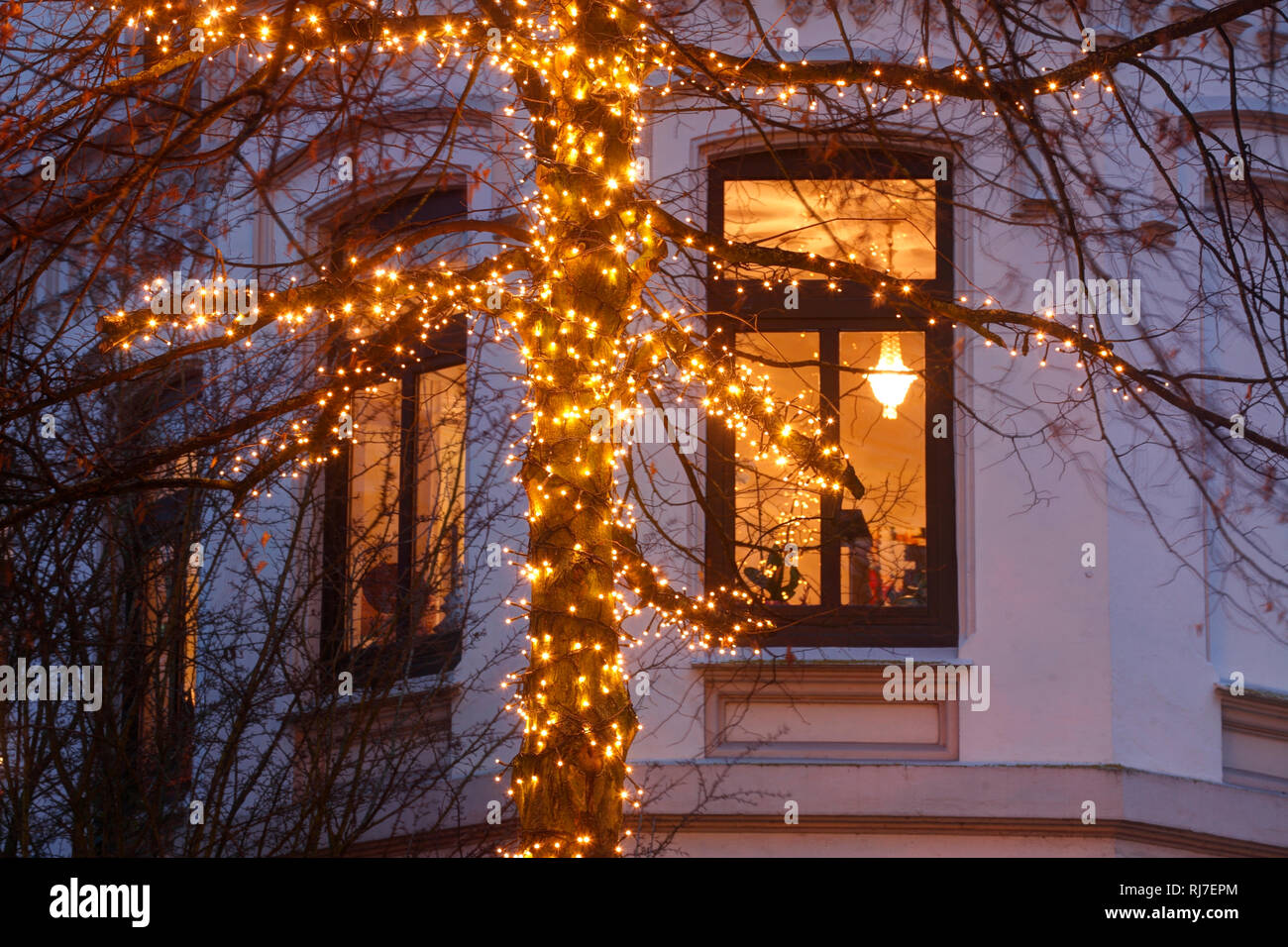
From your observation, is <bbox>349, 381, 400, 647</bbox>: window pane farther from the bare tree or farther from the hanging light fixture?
the hanging light fixture

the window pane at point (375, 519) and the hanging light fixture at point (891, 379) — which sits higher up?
the hanging light fixture at point (891, 379)

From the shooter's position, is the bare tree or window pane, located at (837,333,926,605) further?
window pane, located at (837,333,926,605)

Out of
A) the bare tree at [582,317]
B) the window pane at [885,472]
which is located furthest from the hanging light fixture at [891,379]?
the bare tree at [582,317]

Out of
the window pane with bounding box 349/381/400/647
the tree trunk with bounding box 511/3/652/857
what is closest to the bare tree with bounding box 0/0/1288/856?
the tree trunk with bounding box 511/3/652/857

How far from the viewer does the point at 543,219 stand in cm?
602

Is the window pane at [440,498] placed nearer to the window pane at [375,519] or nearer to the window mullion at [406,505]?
the window mullion at [406,505]

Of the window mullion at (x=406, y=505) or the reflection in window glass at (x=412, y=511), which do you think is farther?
the window mullion at (x=406, y=505)

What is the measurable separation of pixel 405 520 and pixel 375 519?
0.40 meters

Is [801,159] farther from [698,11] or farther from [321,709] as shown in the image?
[321,709]

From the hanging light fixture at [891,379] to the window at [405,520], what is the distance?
228 cm

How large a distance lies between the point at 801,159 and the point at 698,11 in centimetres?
102

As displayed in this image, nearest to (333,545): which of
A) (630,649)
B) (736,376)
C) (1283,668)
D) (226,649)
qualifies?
(226,649)

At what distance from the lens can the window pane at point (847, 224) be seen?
8.55m

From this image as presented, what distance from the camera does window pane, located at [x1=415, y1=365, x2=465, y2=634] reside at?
8.42 m
